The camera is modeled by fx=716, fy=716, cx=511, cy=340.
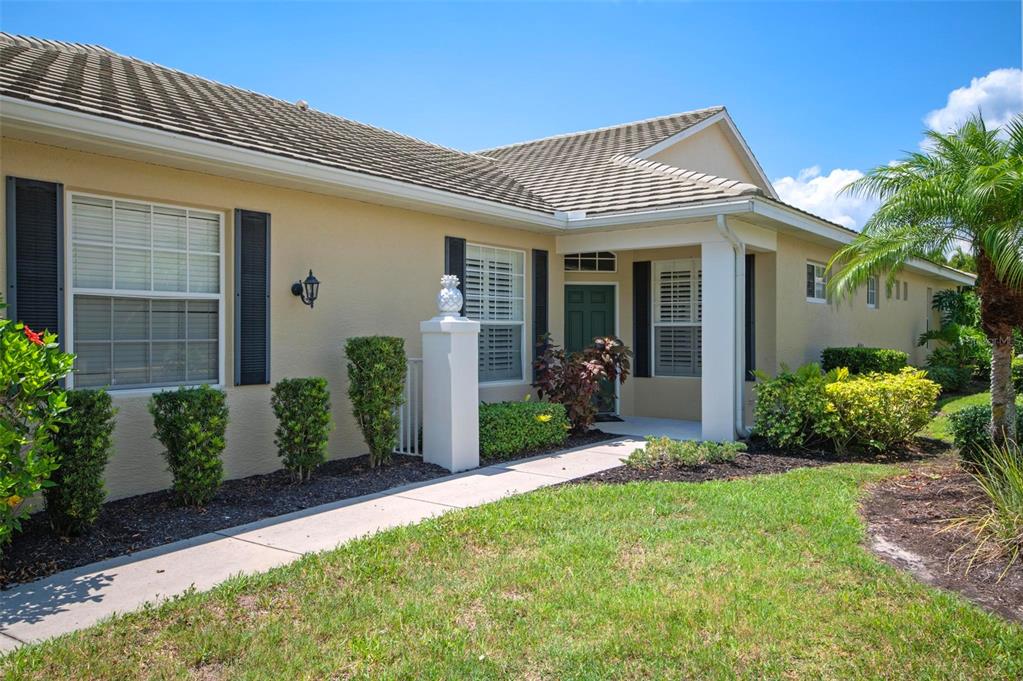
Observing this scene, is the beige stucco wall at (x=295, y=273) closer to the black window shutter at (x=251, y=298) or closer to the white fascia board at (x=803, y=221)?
the black window shutter at (x=251, y=298)

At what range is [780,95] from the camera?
12.6m

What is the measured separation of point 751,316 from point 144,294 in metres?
8.15

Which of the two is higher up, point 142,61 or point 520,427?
point 142,61

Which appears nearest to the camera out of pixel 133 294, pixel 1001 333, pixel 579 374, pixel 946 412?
pixel 133 294

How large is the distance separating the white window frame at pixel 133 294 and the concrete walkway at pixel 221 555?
1.52 m

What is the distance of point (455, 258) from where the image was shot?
932cm

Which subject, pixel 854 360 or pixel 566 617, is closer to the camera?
pixel 566 617

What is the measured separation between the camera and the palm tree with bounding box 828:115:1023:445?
6509 mm

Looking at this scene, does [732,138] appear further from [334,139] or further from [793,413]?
[334,139]

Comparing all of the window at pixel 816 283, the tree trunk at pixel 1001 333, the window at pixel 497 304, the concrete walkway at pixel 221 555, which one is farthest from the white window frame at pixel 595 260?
the tree trunk at pixel 1001 333

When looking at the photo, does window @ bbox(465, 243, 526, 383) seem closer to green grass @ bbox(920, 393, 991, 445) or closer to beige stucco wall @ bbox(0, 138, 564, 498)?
beige stucco wall @ bbox(0, 138, 564, 498)

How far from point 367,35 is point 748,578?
8892 millimetres

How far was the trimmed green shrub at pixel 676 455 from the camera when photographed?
766 cm

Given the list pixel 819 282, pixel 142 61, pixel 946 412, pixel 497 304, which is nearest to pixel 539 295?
pixel 497 304
